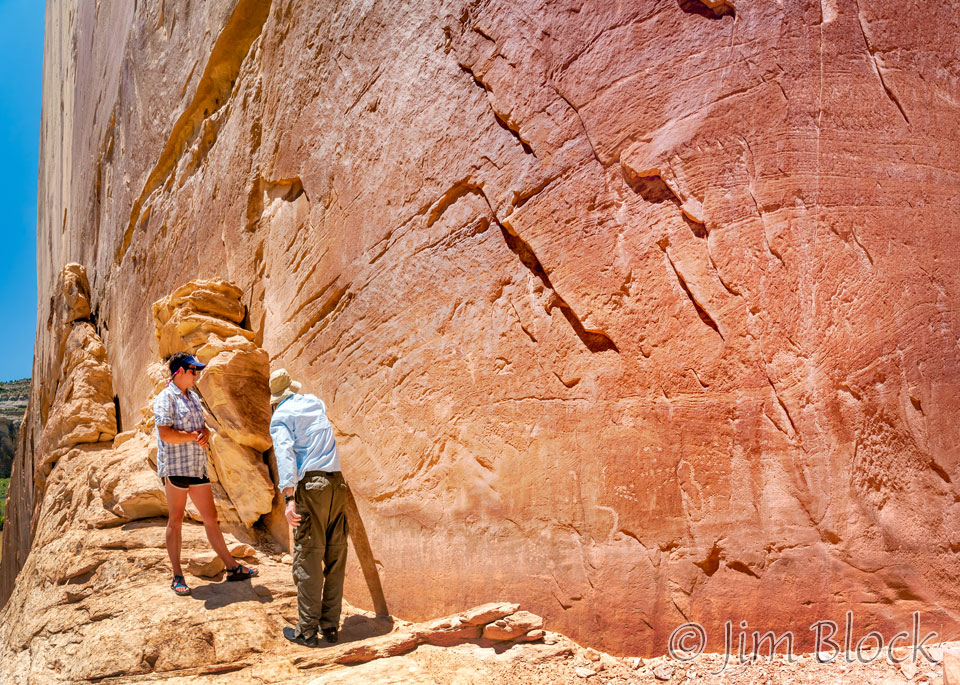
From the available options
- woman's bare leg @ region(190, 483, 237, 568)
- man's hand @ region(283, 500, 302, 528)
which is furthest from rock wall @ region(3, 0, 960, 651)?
woman's bare leg @ region(190, 483, 237, 568)

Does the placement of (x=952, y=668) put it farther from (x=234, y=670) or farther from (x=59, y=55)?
(x=59, y=55)

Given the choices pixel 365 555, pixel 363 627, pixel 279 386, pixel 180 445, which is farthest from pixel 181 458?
pixel 363 627

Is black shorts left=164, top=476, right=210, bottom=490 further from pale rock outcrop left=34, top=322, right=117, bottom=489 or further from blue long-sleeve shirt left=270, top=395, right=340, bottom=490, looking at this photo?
pale rock outcrop left=34, top=322, right=117, bottom=489

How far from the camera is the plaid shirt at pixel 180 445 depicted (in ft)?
12.3

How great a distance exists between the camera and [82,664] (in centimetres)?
333

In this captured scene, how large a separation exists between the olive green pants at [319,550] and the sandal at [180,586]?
73cm

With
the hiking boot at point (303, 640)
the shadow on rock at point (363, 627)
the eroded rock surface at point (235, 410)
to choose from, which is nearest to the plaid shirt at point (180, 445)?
the eroded rock surface at point (235, 410)

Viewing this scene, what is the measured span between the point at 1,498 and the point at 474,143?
19.2m

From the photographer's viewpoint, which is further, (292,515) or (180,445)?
(180,445)

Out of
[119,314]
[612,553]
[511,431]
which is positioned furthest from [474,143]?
[119,314]

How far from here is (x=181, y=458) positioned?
379cm

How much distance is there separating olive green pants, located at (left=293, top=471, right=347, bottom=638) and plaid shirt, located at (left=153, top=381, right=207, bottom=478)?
2.45 feet
